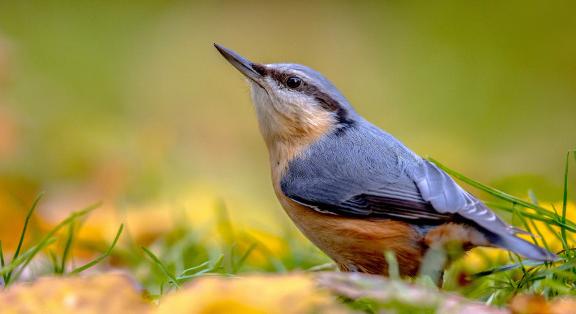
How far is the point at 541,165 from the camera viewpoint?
7.17m

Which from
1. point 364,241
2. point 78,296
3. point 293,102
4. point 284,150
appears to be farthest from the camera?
point 293,102

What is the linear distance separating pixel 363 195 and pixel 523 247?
753mm

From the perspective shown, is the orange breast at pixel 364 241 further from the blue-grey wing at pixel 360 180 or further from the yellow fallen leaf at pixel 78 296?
the yellow fallen leaf at pixel 78 296

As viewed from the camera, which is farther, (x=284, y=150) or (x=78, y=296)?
(x=284, y=150)

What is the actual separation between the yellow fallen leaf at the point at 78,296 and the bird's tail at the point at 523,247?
3.94 feet

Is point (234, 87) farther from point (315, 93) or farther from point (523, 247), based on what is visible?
point (523, 247)

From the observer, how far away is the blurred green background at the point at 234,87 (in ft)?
21.2

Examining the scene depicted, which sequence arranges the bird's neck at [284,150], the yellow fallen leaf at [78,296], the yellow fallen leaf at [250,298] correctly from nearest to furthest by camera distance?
the yellow fallen leaf at [250,298], the yellow fallen leaf at [78,296], the bird's neck at [284,150]

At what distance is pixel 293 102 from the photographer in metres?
Answer: 3.93

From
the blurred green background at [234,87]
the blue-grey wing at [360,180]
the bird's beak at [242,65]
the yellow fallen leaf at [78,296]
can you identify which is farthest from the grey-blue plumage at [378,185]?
Result: the blurred green background at [234,87]

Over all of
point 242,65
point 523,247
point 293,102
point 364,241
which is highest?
point 242,65

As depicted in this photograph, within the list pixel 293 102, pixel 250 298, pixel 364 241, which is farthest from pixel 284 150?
pixel 250 298

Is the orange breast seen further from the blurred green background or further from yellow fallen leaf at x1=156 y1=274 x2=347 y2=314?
the blurred green background

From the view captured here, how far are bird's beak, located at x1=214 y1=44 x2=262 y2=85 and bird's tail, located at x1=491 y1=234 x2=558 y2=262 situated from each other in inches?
60.8
